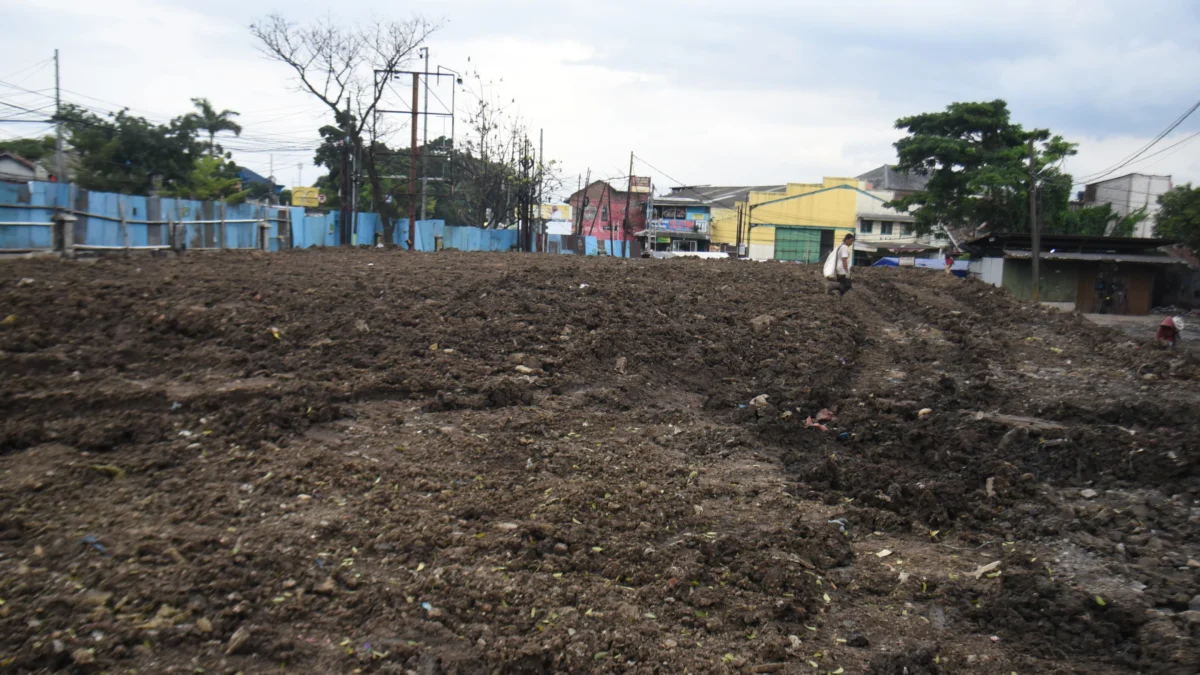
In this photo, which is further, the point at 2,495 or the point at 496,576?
the point at 2,495

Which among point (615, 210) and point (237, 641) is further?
point (615, 210)

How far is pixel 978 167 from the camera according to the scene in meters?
33.6

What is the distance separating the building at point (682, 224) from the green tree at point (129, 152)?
98.7 feet

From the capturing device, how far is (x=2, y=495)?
4.25 metres

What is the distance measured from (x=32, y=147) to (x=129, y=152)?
4.39 meters

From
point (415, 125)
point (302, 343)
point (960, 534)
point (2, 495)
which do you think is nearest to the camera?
point (2, 495)

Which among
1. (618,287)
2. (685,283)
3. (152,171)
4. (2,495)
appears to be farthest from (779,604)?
(152,171)

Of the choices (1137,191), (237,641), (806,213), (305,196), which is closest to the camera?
(237,641)

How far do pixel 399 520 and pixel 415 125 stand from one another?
79.5 ft

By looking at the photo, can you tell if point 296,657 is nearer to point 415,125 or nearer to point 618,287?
point 618,287

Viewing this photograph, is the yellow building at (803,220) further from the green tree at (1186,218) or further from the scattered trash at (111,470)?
the scattered trash at (111,470)

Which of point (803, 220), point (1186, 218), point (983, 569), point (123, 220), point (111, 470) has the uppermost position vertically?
point (803, 220)

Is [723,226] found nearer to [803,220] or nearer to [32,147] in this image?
[803,220]

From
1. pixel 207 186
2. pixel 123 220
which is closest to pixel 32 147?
pixel 207 186
